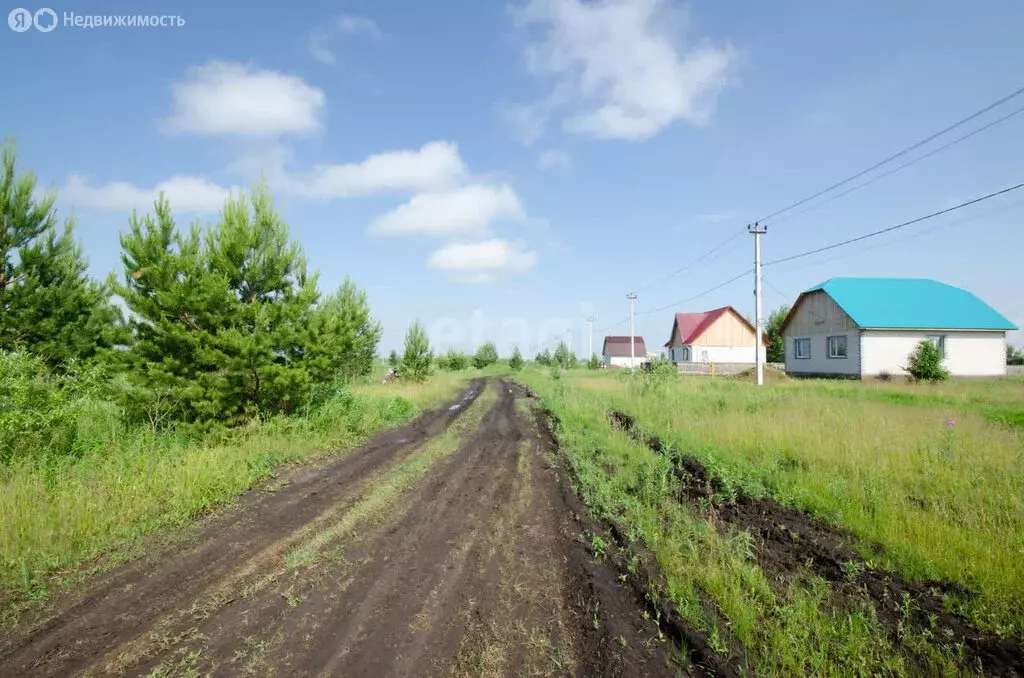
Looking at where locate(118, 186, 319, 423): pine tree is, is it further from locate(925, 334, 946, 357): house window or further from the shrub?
the shrub

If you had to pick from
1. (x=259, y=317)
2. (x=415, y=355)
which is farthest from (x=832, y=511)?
(x=415, y=355)

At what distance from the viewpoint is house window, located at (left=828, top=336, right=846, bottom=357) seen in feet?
91.4

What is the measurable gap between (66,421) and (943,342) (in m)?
37.2

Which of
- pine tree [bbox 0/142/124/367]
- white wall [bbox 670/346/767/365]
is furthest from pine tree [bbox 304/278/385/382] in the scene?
white wall [bbox 670/346/767/365]

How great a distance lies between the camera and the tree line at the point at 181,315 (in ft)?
32.8

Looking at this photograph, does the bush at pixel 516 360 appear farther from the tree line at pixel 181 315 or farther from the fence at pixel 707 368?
the tree line at pixel 181 315

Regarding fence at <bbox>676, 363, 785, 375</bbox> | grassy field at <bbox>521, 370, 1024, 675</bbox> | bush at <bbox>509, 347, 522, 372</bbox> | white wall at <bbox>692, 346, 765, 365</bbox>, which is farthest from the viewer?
bush at <bbox>509, 347, 522, 372</bbox>

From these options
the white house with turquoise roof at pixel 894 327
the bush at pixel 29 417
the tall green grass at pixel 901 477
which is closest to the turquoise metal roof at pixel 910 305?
the white house with turquoise roof at pixel 894 327

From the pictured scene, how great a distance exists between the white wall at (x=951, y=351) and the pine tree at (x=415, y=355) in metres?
25.7

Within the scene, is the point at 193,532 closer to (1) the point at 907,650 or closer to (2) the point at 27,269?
(1) the point at 907,650

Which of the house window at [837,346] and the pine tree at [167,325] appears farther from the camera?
the house window at [837,346]

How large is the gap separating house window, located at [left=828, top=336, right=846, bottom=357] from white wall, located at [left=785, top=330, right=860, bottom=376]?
0.22 m

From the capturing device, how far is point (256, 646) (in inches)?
137

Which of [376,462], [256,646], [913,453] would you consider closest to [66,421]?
[376,462]
